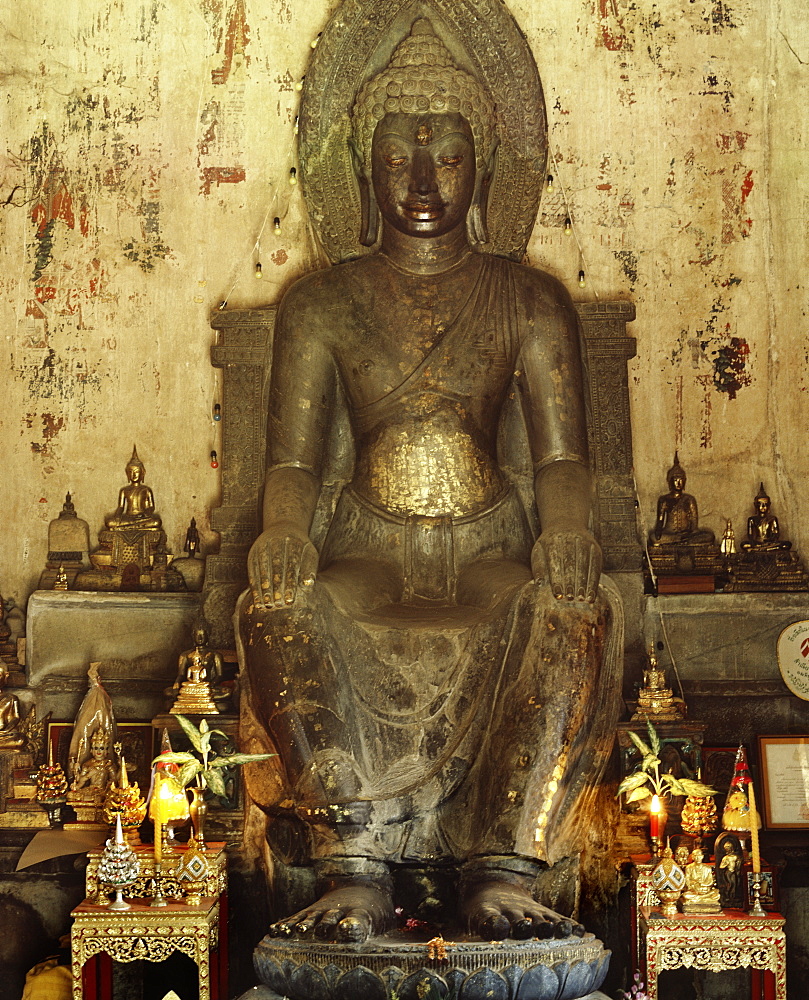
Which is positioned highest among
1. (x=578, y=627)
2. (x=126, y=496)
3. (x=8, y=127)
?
(x=8, y=127)

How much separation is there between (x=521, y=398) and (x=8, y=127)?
2664mm

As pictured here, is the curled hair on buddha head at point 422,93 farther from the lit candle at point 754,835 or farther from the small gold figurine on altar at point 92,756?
the lit candle at point 754,835

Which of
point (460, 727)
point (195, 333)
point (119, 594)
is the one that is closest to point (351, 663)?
point (460, 727)

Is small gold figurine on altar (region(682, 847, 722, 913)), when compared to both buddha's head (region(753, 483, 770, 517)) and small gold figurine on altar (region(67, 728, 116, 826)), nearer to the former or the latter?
buddha's head (region(753, 483, 770, 517))

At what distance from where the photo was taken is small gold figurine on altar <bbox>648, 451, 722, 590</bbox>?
6.65 metres

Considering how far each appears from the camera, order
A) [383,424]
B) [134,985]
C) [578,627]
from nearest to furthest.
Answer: [578,627] → [134,985] → [383,424]

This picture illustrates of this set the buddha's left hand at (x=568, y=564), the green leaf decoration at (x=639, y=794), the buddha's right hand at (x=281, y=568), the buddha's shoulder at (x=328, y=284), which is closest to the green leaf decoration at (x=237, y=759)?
the buddha's right hand at (x=281, y=568)

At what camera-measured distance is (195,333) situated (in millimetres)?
6922

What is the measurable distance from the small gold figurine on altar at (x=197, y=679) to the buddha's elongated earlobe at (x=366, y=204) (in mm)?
1866

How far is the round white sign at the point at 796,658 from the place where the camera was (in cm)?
637

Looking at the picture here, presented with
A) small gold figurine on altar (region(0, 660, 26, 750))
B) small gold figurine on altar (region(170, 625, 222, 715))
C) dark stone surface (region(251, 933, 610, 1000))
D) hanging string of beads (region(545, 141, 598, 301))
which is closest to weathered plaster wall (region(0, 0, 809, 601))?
hanging string of beads (region(545, 141, 598, 301))

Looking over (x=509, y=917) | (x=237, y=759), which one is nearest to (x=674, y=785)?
(x=509, y=917)

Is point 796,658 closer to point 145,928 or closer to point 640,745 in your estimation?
point 640,745

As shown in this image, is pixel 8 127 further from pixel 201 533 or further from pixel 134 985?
pixel 134 985
